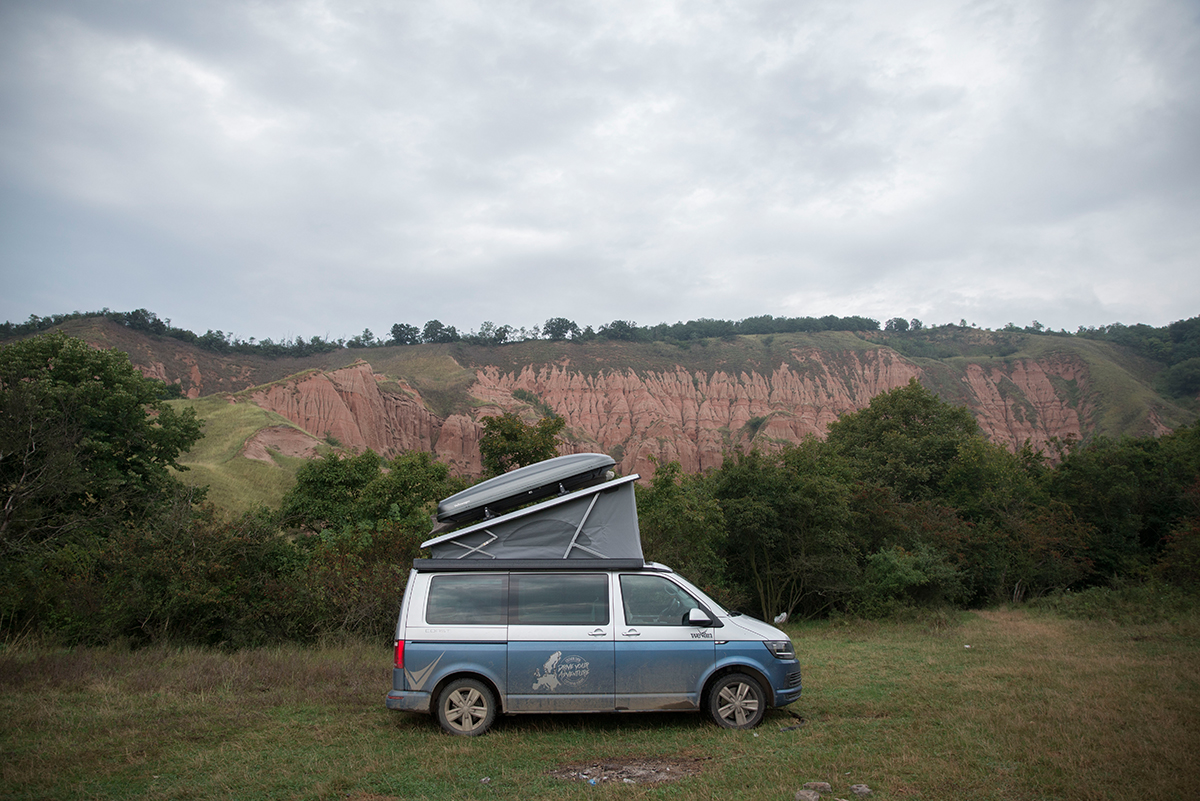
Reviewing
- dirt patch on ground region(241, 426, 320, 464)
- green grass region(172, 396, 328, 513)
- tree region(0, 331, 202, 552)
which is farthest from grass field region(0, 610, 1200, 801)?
dirt patch on ground region(241, 426, 320, 464)

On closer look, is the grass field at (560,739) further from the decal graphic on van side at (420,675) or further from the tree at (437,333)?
the tree at (437,333)

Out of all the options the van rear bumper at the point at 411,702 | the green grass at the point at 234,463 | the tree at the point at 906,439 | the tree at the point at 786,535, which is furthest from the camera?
the green grass at the point at 234,463

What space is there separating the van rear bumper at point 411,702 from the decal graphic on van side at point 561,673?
3.53 ft

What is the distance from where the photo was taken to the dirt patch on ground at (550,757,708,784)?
550cm

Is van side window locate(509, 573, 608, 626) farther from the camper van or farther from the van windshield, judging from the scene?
the van windshield

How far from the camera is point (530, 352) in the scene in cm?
8256

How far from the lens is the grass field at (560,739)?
5.22 metres

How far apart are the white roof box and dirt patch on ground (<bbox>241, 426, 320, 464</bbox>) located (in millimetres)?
38064

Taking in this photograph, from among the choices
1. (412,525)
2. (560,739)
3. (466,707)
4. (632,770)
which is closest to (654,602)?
(560,739)

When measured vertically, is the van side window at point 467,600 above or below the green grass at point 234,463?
below

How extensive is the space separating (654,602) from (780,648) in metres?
1.39

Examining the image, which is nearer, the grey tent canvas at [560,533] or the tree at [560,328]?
the grey tent canvas at [560,533]

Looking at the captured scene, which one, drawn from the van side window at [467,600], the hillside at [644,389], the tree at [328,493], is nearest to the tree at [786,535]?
the tree at [328,493]

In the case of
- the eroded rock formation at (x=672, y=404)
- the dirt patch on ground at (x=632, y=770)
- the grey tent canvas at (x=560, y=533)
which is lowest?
the dirt patch on ground at (x=632, y=770)
